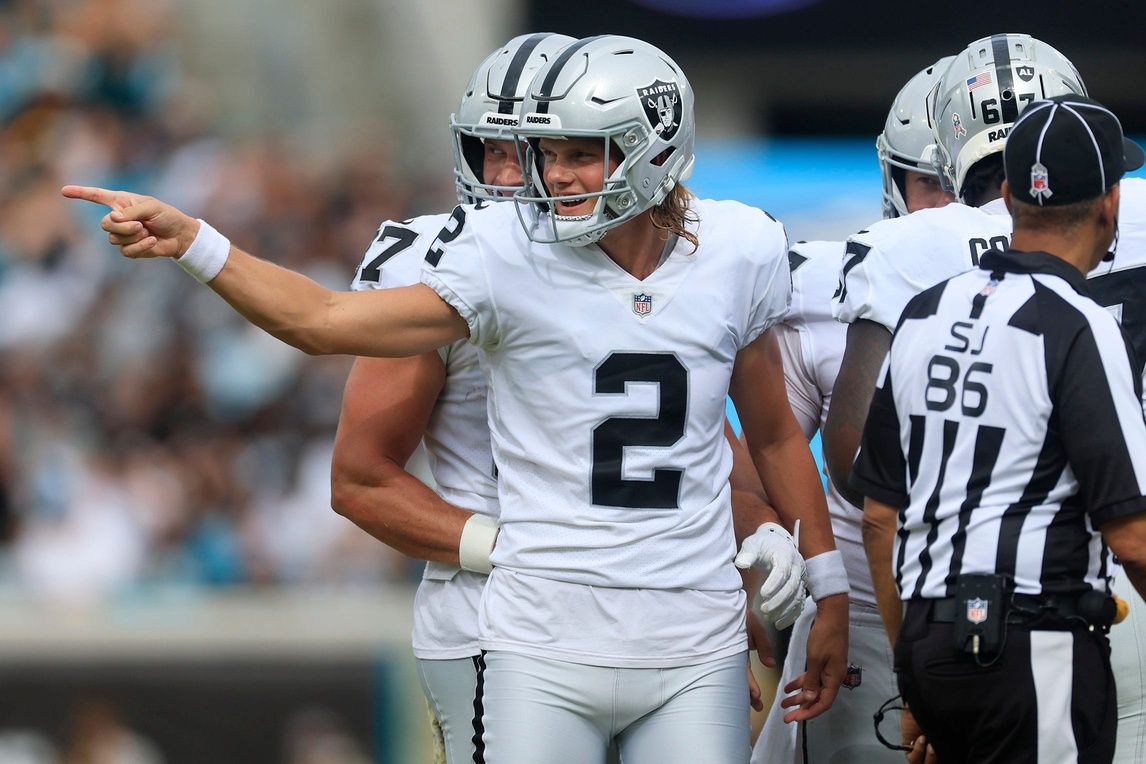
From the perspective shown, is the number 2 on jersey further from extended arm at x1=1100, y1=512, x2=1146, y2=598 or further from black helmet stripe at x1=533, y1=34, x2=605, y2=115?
extended arm at x1=1100, y1=512, x2=1146, y2=598

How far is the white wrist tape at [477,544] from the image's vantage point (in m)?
3.27

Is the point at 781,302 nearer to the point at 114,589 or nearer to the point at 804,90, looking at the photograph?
the point at 114,589

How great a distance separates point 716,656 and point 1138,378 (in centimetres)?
89

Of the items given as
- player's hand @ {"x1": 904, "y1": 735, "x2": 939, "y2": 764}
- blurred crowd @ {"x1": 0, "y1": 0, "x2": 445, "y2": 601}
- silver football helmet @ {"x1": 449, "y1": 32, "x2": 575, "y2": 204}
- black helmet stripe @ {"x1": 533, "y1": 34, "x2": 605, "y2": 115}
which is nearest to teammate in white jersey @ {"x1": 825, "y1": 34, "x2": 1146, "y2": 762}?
player's hand @ {"x1": 904, "y1": 735, "x2": 939, "y2": 764}

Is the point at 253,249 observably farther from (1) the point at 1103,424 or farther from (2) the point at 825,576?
(1) the point at 1103,424

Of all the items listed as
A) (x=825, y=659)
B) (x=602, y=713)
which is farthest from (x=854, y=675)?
(x=602, y=713)

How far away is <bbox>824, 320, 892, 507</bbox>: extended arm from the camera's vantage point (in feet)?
10.7

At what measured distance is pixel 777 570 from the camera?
10.5ft

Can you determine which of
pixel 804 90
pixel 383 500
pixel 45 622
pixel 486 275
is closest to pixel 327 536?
pixel 45 622

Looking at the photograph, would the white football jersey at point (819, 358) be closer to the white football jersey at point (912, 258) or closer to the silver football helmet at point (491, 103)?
the white football jersey at point (912, 258)

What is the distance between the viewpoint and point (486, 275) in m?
3.04

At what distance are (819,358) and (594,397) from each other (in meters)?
0.82

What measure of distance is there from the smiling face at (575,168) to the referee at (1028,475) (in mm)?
663

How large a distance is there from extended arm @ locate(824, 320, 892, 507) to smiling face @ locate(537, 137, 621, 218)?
59 cm
